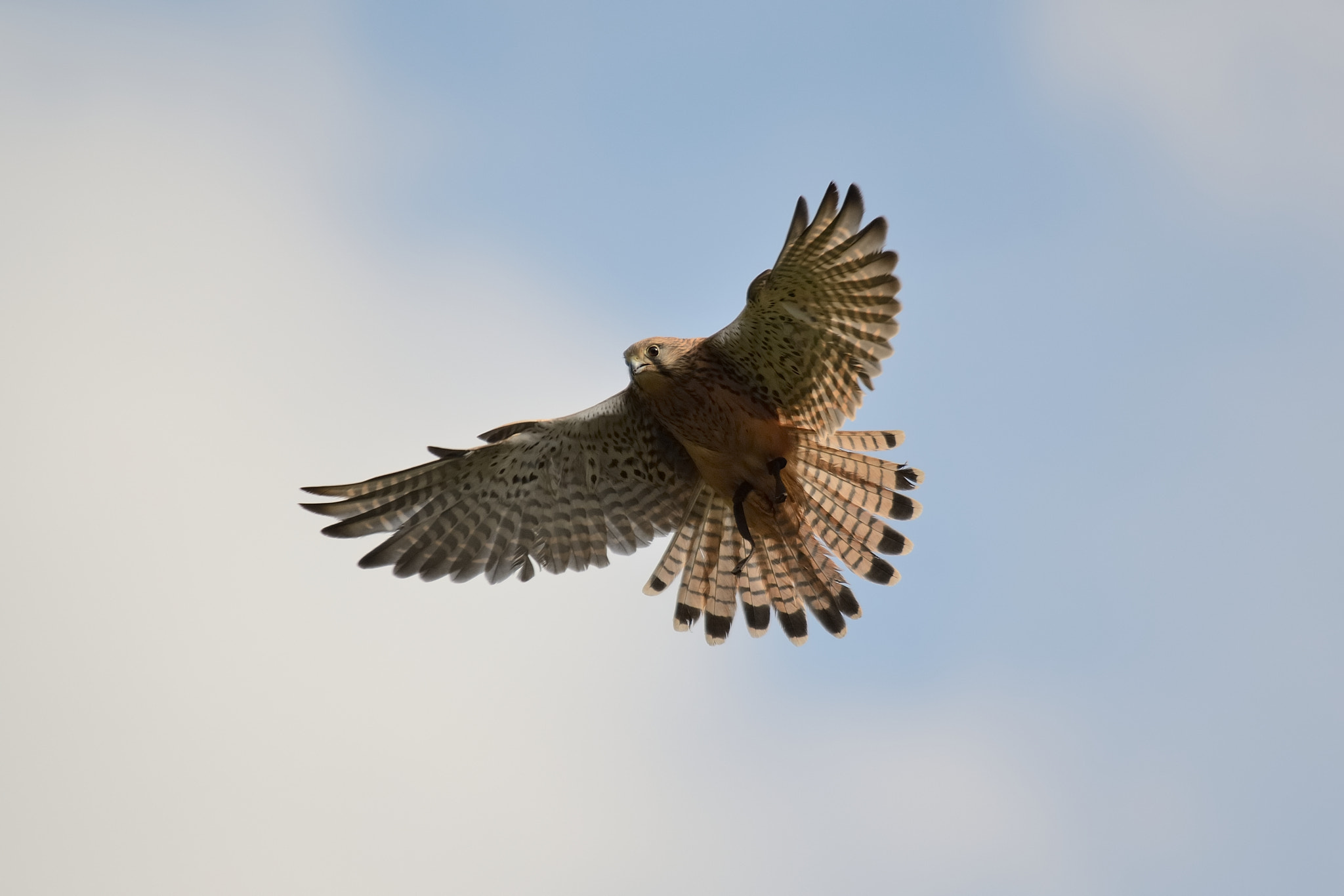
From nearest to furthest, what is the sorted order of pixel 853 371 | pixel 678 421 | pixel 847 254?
pixel 847 254 < pixel 853 371 < pixel 678 421

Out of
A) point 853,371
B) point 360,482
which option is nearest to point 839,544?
point 853,371

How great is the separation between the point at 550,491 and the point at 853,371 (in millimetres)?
2765

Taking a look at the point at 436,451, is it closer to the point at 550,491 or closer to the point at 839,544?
the point at 550,491

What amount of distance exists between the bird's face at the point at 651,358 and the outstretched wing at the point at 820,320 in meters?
0.34

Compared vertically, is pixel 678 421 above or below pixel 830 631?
above

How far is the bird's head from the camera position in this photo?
28.6 ft

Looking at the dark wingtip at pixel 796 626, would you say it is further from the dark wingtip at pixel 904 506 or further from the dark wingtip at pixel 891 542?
the dark wingtip at pixel 904 506

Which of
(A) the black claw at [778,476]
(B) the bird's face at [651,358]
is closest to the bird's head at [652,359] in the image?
(B) the bird's face at [651,358]

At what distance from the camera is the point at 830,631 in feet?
30.2

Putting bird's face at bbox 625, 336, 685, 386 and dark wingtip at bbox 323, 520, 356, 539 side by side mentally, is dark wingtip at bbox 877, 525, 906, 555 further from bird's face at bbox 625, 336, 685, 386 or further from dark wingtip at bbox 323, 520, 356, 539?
dark wingtip at bbox 323, 520, 356, 539

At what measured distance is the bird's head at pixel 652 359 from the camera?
871 centimetres

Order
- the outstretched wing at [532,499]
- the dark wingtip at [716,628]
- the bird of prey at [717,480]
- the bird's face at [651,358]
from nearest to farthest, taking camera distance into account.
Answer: the bird of prey at [717,480] → the bird's face at [651,358] → the outstretched wing at [532,499] → the dark wingtip at [716,628]

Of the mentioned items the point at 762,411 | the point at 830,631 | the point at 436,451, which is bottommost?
the point at 830,631

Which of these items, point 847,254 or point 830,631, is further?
point 830,631
